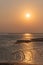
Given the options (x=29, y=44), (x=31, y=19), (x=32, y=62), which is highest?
(x=31, y=19)

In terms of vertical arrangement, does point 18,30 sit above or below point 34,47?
above

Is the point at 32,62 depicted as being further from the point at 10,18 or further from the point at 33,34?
the point at 10,18

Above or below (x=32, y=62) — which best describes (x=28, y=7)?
above

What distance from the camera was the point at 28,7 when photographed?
1032 mm

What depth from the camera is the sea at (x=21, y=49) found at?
99 centimetres

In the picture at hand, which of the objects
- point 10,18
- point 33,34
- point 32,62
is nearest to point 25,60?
point 32,62

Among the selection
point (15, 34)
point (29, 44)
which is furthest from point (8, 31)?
point (29, 44)

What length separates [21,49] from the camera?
3.28ft

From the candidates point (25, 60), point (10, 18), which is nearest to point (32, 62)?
point (25, 60)

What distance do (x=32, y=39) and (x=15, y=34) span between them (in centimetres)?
11

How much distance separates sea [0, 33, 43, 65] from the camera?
988mm

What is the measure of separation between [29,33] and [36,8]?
17cm

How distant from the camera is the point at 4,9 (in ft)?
3.42

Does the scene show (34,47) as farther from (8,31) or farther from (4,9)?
(4,9)
